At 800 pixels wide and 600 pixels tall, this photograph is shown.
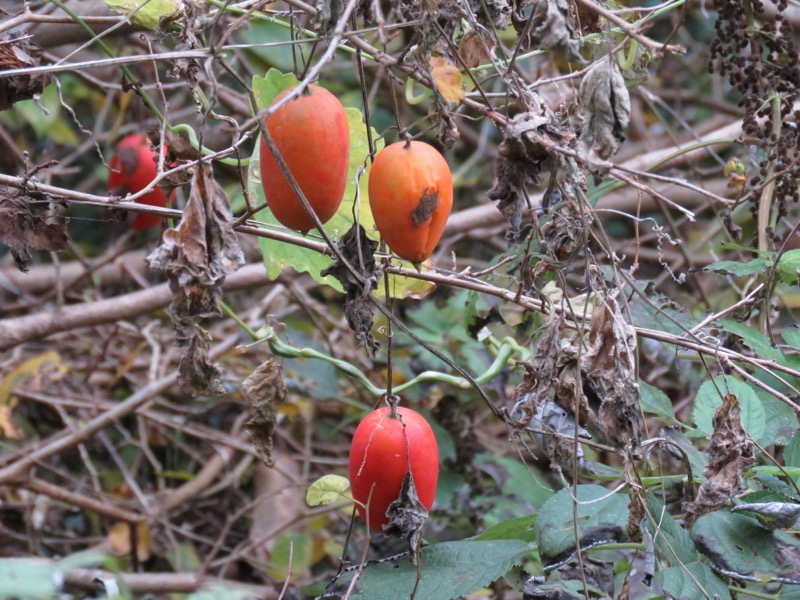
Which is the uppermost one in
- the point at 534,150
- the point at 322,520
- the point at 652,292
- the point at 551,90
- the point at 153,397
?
the point at 534,150

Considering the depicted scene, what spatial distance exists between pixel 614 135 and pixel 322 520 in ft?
5.51

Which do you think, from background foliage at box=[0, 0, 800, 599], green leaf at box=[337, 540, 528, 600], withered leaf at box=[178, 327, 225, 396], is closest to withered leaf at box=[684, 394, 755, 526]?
background foliage at box=[0, 0, 800, 599]

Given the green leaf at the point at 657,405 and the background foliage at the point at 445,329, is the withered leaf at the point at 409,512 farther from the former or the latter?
the green leaf at the point at 657,405

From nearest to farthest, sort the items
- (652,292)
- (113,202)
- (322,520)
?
(113,202) → (652,292) → (322,520)

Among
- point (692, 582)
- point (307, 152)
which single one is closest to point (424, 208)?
point (307, 152)

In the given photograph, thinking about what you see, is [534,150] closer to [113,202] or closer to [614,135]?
[614,135]

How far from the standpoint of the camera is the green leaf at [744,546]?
3.18 feet

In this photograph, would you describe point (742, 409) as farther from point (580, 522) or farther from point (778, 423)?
point (580, 522)

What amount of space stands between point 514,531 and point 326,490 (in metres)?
0.25

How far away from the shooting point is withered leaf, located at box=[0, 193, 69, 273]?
1114mm

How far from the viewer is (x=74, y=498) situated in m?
2.02

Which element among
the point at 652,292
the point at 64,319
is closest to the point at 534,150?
the point at 652,292

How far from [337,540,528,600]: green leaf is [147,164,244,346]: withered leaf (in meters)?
0.41

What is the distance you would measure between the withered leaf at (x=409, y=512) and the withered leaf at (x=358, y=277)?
17 cm
